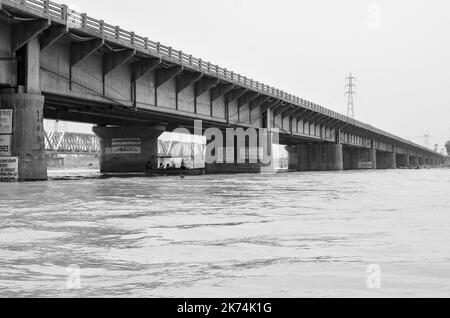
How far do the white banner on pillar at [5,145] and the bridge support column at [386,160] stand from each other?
400ft

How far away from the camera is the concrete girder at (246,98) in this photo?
2264 inches

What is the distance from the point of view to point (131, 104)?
3850cm

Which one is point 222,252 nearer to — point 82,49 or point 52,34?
point 52,34

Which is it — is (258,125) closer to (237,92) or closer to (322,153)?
(237,92)

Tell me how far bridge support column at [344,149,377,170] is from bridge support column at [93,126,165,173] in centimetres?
7158

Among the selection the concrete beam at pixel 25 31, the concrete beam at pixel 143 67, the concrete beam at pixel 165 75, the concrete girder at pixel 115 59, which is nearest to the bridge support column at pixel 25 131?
the concrete beam at pixel 25 31

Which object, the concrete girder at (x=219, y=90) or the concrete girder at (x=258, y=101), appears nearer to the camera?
the concrete girder at (x=219, y=90)

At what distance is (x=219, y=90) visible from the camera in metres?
51.8

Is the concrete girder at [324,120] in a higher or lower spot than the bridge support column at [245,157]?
higher

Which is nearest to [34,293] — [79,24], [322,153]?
[79,24]

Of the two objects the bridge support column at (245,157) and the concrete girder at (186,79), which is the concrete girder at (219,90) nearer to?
the concrete girder at (186,79)

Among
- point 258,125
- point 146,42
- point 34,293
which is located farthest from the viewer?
point 258,125

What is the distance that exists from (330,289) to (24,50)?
1057 inches
